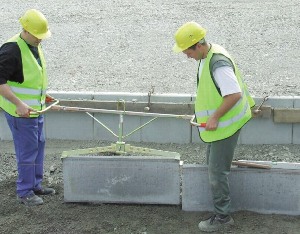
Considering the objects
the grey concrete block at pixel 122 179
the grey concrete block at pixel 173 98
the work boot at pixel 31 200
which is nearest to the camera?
the grey concrete block at pixel 122 179

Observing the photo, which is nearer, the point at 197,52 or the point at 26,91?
the point at 197,52

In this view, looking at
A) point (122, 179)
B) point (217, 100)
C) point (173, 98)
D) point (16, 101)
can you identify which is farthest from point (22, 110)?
point (173, 98)

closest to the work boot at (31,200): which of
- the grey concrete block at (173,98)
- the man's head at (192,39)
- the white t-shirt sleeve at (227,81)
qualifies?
the grey concrete block at (173,98)

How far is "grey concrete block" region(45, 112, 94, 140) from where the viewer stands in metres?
7.01

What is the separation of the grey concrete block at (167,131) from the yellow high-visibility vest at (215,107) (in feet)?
6.65

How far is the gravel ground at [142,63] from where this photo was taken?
5293 millimetres

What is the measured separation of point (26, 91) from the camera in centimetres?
531

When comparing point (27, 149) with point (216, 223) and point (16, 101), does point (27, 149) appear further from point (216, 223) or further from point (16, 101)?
point (216, 223)

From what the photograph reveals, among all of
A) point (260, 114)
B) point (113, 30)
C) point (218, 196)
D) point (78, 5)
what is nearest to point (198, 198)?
point (218, 196)

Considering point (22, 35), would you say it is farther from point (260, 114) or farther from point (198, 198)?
point (260, 114)

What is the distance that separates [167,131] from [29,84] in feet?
7.06

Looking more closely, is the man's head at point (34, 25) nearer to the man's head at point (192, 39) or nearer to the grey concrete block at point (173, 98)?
the man's head at point (192, 39)

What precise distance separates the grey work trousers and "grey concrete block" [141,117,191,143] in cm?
181

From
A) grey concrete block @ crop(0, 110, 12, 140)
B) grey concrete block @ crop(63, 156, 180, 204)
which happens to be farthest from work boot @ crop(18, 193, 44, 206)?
grey concrete block @ crop(0, 110, 12, 140)
